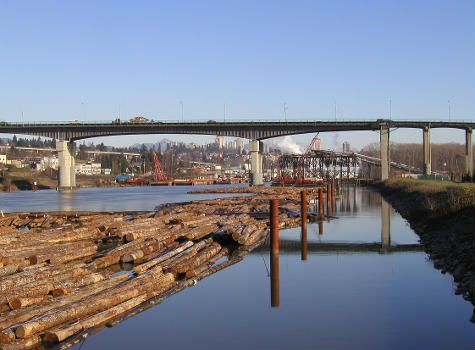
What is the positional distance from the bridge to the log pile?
76364mm

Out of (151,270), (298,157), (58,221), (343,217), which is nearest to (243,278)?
(151,270)

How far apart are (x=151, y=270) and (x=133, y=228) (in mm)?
11735

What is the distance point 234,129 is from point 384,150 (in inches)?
1127

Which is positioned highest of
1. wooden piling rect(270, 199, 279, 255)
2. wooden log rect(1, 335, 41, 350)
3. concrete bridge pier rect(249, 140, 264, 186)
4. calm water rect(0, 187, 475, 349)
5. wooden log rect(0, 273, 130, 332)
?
concrete bridge pier rect(249, 140, 264, 186)

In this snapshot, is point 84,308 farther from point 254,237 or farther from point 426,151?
point 426,151

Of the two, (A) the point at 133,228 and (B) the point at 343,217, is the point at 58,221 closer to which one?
(A) the point at 133,228

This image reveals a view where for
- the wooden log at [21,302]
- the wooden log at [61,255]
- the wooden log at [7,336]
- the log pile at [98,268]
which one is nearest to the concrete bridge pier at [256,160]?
the log pile at [98,268]

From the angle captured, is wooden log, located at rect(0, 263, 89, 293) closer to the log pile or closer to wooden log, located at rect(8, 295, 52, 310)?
the log pile

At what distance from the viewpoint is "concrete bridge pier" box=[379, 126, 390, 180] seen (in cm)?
10669

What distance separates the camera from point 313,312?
54.2 ft

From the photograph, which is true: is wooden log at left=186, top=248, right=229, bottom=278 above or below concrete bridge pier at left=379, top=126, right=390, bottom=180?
→ below

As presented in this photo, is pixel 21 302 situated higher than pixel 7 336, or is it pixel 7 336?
pixel 21 302

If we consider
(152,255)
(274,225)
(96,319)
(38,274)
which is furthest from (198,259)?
(96,319)

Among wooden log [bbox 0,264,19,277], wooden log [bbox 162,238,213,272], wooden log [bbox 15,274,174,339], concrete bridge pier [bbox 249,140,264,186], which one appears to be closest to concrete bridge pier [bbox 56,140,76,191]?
concrete bridge pier [bbox 249,140,264,186]
